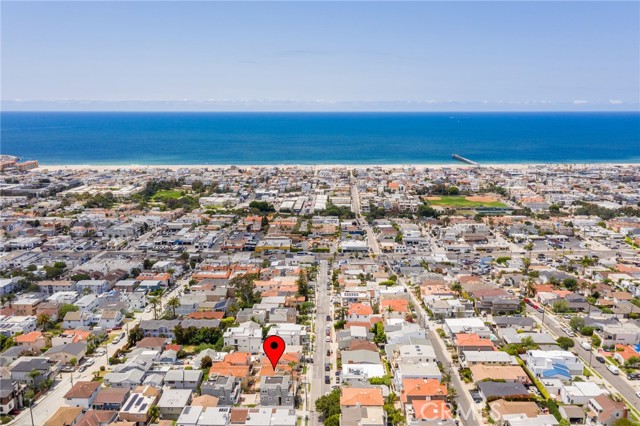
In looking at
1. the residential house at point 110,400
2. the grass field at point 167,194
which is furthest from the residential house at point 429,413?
the grass field at point 167,194

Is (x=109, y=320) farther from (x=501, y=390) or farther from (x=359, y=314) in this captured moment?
(x=501, y=390)

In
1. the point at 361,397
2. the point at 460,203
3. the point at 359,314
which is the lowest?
the point at 460,203

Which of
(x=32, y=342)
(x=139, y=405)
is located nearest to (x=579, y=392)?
(x=139, y=405)

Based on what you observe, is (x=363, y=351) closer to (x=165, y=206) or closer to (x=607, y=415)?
(x=607, y=415)

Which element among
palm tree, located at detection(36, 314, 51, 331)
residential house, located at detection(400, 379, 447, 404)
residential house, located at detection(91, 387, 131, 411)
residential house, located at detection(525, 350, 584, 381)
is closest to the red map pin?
residential house, located at detection(400, 379, 447, 404)

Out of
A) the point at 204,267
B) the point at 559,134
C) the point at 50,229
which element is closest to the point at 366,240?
the point at 204,267

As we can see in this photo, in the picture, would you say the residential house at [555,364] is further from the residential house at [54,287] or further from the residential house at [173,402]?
the residential house at [54,287]

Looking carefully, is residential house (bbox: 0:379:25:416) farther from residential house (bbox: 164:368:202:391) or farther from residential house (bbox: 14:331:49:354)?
residential house (bbox: 164:368:202:391)
